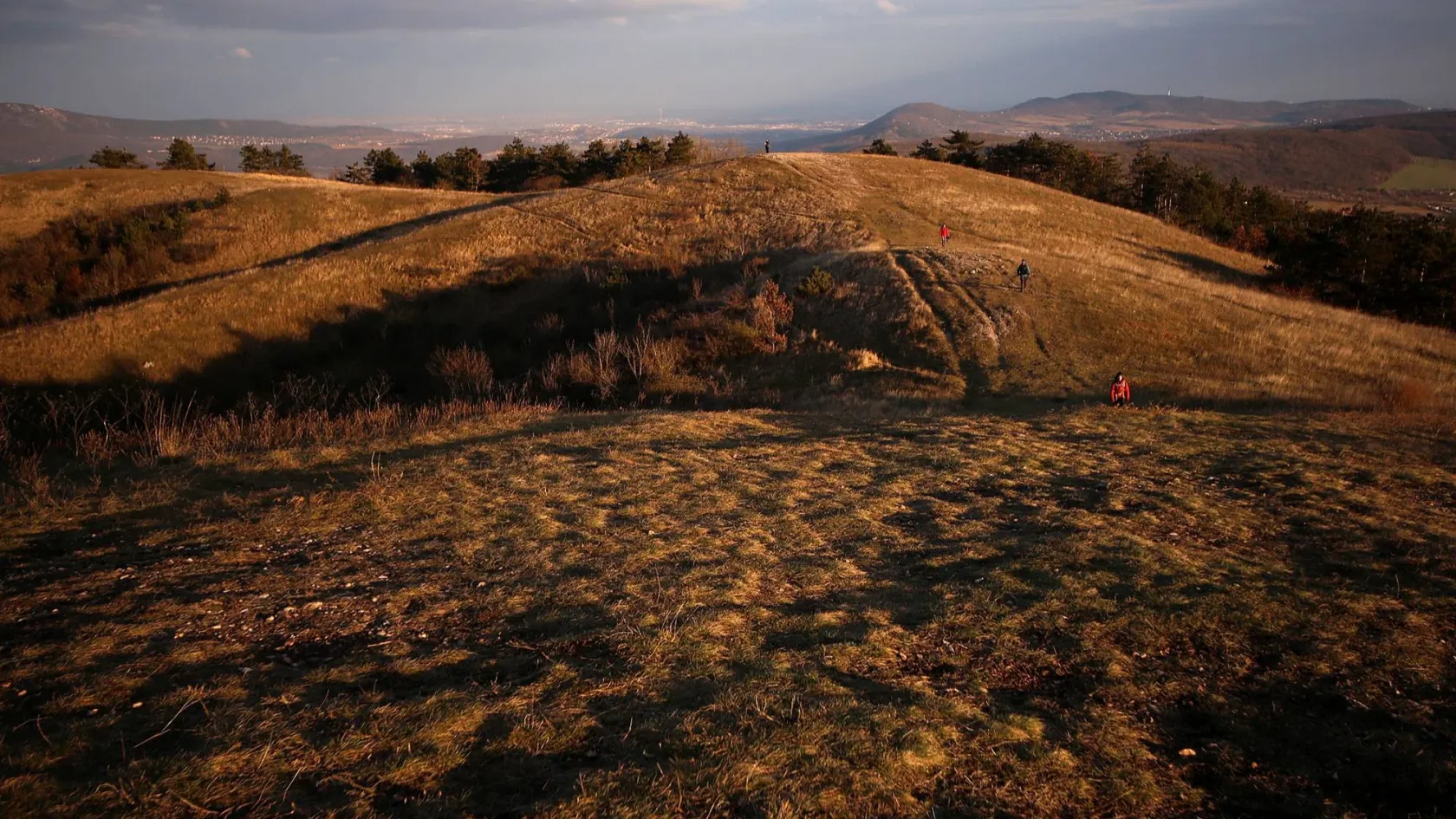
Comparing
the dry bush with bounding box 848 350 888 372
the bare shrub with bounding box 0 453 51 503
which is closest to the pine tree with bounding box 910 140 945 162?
the dry bush with bounding box 848 350 888 372

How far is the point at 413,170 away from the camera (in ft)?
225

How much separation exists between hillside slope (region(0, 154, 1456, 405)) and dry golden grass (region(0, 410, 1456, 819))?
10043mm

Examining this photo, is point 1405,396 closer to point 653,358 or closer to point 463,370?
point 653,358

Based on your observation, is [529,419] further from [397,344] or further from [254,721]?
[397,344]

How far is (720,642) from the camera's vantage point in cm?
582

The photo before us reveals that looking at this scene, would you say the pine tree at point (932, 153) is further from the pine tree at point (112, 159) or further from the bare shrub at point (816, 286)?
the pine tree at point (112, 159)

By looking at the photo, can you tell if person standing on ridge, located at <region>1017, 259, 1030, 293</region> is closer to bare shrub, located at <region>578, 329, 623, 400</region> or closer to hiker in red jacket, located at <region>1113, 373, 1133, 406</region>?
hiker in red jacket, located at <region>1113, 373, 1133, 406</region>

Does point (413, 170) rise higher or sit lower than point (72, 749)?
higher

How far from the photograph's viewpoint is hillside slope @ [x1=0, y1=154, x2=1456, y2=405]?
20266 mm

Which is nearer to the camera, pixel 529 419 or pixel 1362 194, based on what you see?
pixel 529 419

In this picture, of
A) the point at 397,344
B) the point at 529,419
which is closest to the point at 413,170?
the point at 397,344

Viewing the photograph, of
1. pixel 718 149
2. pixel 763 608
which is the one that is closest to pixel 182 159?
pixel 718 149

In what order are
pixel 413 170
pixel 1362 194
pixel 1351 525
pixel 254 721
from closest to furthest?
pixel 254 721 → pixel 1351 525 → pixel 413 170 → pixel 1362 194

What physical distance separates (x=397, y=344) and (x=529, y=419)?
61.4 feet
